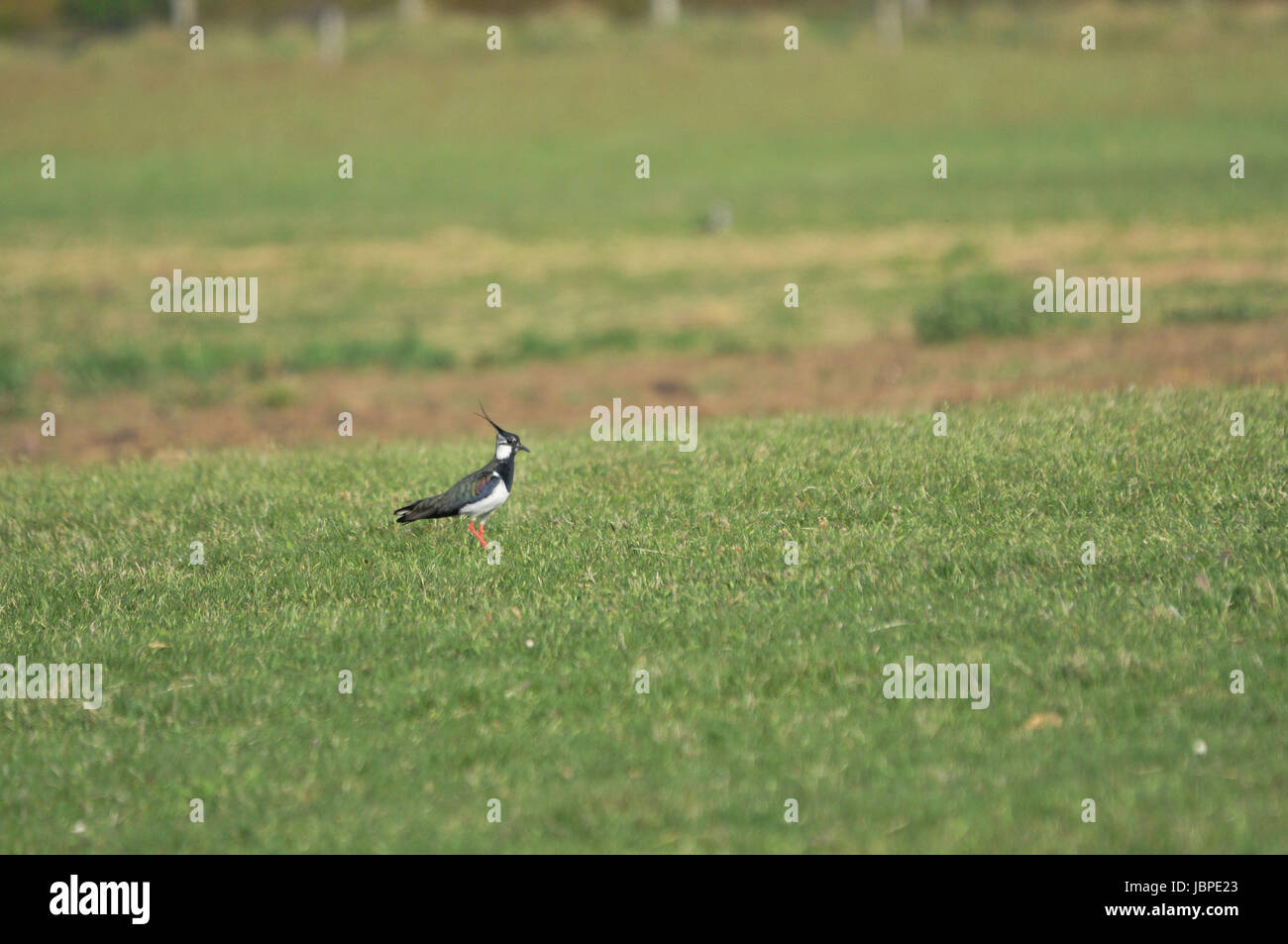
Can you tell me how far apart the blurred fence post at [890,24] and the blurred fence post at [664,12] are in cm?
880

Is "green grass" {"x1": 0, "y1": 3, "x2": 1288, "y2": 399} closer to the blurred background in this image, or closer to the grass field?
the blurred background

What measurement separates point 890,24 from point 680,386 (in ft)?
144

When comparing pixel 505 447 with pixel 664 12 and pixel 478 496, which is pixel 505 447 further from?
pixel 664 12

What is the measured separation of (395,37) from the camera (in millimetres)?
61344

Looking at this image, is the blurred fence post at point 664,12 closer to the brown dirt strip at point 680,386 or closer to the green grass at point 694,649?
the brown dirt strip at point 680,386

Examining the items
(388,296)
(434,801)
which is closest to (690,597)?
(434,801)

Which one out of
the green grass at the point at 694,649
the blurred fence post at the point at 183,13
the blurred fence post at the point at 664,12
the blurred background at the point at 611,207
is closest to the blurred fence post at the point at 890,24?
the blurred background at the point at 611,207

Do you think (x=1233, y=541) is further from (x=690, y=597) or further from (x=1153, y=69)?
(x=1153, y=69)

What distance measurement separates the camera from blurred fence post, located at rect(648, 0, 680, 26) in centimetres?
6247

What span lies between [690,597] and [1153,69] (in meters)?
51.2

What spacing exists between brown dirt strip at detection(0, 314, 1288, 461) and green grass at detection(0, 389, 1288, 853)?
4422 mm

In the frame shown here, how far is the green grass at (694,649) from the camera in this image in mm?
7090

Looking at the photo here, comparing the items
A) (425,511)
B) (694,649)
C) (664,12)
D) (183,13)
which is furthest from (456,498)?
(183,13)

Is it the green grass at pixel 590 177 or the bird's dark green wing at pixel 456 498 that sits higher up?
the bird's dark green wing at pixel 456 498
